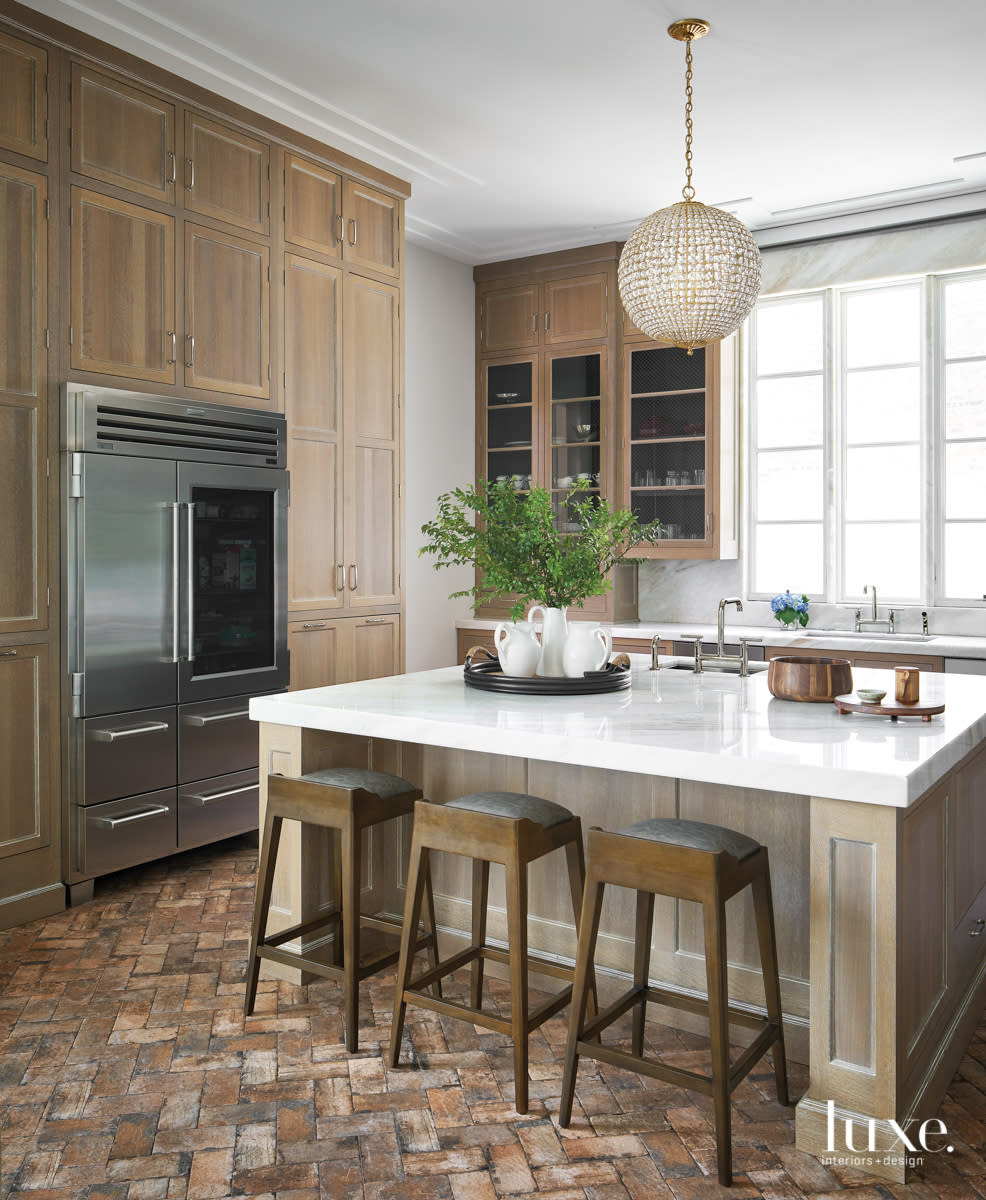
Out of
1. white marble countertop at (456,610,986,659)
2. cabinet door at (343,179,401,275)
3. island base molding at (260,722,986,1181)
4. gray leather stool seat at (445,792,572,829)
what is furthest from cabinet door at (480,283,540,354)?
gray leather stool seat at (445,792,572,829)

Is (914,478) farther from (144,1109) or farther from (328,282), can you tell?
(144,1109)

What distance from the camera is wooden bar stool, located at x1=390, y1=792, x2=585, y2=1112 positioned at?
218 centimetres

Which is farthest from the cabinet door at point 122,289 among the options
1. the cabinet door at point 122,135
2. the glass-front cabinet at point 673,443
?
the glass-front cabinet at point 673,443

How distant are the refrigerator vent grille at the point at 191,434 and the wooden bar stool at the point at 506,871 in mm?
2029

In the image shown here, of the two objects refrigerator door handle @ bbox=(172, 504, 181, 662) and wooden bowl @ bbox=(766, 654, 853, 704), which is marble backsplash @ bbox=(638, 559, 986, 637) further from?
refrigerator door handle @ bbox=(172, 504, 181, 662)

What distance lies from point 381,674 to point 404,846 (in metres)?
1.99

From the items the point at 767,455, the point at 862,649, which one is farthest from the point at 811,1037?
the point at 767,455

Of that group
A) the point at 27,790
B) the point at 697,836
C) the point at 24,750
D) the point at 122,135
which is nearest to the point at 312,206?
the point at 122,135

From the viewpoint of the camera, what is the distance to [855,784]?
1.92 metres

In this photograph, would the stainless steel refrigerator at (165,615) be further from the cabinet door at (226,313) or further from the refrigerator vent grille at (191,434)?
the cabinet door at (226,313)

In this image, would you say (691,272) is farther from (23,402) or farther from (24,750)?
(24,750)

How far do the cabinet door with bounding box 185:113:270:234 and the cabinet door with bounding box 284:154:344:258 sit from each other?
138 millimetres

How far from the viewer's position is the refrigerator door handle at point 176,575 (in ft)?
12.4

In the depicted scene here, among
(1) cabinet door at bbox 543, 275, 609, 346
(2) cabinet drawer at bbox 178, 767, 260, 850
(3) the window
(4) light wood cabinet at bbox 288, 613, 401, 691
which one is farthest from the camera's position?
(1) cabinet door at bbox 543, 275, 609, 346
